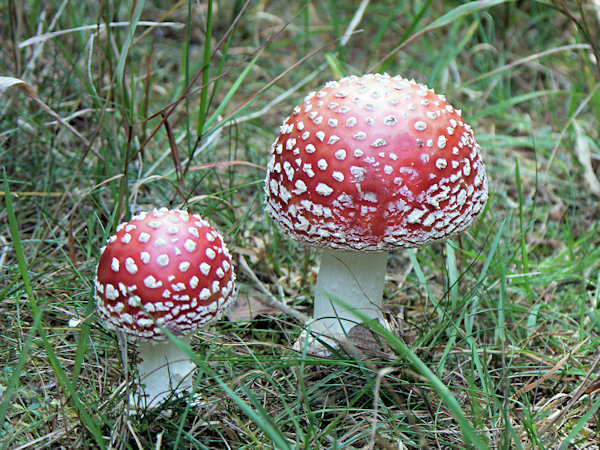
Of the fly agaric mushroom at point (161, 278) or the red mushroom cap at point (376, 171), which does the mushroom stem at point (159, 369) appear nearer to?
the fly agaric mushroom at point (161, 278)

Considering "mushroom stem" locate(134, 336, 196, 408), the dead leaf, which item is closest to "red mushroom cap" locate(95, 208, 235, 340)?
"mushroom stem" locate(134, 336, 196, 408)

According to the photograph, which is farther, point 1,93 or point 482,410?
point 1,93

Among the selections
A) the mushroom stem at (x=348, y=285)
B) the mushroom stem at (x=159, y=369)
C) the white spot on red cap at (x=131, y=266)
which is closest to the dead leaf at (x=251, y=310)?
the mushroom stem at (x=348, y=285)

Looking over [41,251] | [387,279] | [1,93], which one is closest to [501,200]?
[387,279]

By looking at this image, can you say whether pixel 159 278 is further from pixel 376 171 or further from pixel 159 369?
pixel 376 171

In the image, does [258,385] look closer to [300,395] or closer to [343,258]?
[300,395]
